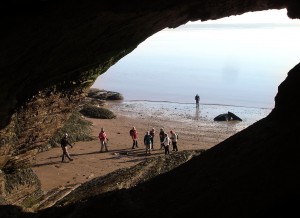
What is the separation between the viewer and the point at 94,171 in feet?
58.6

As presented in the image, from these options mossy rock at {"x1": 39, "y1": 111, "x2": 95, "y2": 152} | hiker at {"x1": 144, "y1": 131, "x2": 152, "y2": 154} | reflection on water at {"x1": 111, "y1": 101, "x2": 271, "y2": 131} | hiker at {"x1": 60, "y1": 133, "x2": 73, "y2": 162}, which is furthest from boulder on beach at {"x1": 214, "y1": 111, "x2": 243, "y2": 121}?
hiker at {"x1": 60, "y1": 133, "x2": 73, "y2": 162}

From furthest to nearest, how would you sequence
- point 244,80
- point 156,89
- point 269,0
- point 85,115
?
point 244,80
point 156,89
point 85,115
point 269,0

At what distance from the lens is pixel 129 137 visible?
25.1 meters

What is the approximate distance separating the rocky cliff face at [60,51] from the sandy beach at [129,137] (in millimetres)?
3378

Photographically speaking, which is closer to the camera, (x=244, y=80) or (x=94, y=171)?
(x=94, y=171)

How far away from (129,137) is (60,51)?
16440 millimetres

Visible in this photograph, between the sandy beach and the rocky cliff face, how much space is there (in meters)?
3.38

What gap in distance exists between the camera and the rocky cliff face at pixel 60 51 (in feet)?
25.5

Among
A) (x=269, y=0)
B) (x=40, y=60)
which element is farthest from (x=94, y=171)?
(x=269, y=0)

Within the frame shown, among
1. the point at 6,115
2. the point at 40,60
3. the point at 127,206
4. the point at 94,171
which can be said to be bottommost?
the point at 94,171

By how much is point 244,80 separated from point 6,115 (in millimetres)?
43307

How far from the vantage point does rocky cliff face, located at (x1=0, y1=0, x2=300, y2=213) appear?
7762 millimetres

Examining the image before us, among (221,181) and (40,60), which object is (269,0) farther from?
(40,60)

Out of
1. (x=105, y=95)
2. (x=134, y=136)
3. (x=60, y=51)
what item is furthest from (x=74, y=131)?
(x=105, y=95)
